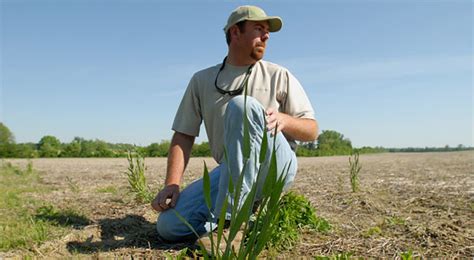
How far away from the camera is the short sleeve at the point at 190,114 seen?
3.08 m

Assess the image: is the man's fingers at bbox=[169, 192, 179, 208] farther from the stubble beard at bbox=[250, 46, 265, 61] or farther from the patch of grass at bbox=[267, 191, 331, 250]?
the stubble beard at bbox=[250, 46, 265, 61]

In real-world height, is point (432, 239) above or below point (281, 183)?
below

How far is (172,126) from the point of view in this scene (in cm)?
312

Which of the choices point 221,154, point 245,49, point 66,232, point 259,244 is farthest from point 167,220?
point 259,244

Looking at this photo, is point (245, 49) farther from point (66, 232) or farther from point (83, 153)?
point (83, 153)

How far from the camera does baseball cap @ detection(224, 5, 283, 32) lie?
9.10 feet

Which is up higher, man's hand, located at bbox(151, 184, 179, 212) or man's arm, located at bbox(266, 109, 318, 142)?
man's arm, located at bbox(266, 109, 318, 142)

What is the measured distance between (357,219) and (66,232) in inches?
93.6

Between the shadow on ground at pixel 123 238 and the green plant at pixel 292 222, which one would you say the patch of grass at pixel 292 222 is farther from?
the shadow on ground at pixel 123 238

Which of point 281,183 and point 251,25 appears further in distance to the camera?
point 251,25

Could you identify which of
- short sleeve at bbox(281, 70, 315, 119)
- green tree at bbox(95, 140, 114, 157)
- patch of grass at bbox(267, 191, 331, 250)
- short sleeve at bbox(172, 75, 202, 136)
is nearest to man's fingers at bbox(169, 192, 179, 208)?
short sleeve at bbox(172, 75, 202, 136)

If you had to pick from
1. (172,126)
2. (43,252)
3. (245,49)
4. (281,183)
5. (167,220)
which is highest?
(245,49)

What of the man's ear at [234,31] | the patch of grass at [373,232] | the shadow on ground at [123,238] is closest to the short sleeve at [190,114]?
the man's ear at [234,31]

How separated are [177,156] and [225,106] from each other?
1.68ft
